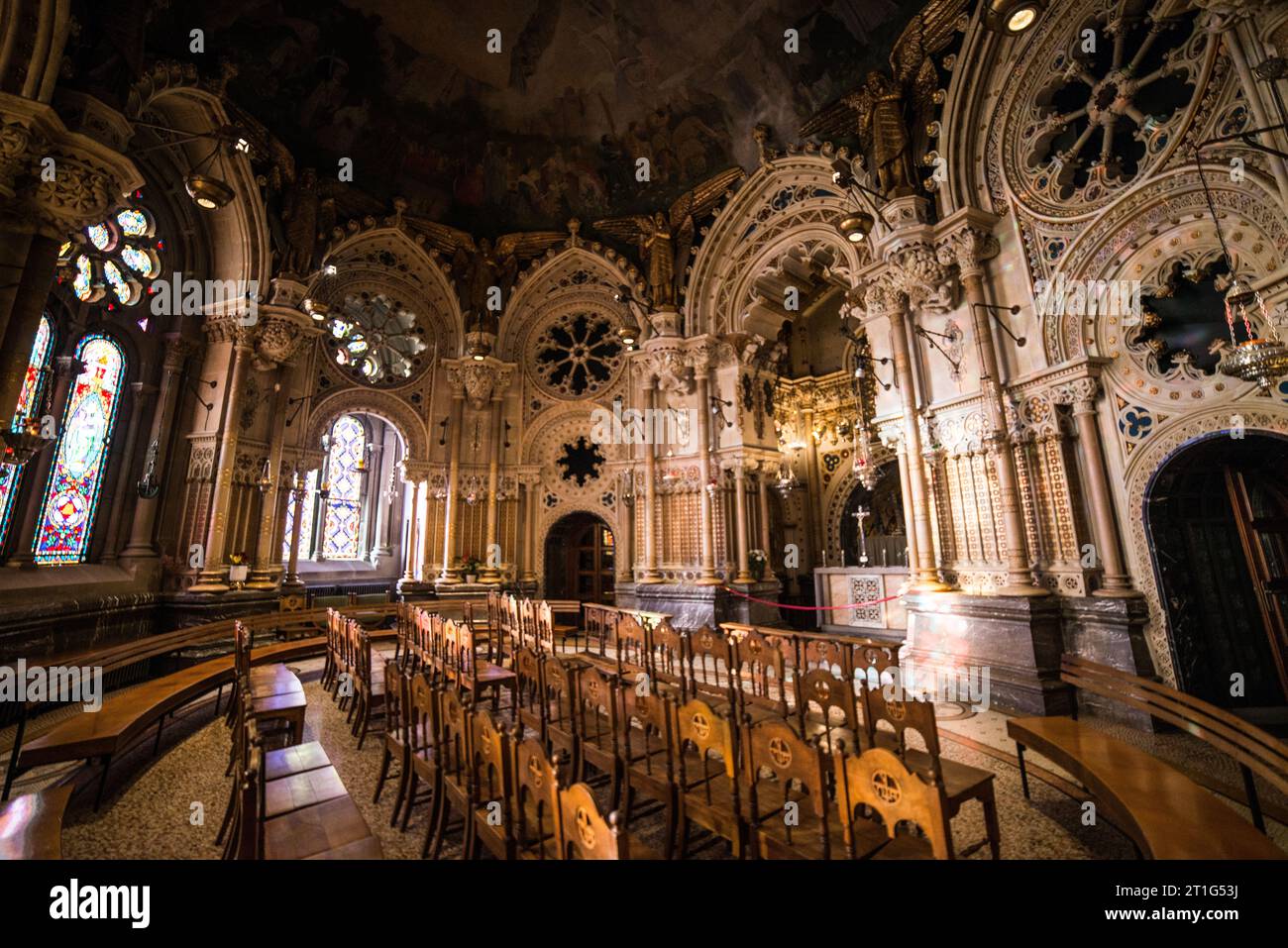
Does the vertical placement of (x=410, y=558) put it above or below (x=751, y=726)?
above

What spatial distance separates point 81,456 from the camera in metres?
9.09

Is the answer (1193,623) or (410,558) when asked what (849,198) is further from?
(410,558)

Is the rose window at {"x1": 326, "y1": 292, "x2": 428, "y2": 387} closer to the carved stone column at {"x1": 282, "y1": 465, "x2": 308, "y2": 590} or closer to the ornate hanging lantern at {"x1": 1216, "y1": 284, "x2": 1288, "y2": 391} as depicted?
the carved stone column at {"x1": 282, "y1": 465, "x2": 308, "y2": 590}

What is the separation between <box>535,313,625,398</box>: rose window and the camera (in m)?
15.3

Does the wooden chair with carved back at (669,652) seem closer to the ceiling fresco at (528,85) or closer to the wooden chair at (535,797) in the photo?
the wooden chair at (535,797)

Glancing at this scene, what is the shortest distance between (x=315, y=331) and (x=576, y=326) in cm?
687

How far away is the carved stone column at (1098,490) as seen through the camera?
21.3ft

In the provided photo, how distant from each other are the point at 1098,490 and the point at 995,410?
5.18ft

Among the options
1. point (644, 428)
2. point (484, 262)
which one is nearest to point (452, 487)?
point (644, 428)

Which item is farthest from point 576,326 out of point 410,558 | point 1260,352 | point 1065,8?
point 1260,352

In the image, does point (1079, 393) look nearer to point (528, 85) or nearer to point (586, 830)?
point (586, 830)

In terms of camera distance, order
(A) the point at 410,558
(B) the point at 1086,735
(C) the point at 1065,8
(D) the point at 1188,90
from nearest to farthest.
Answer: (B) the point at 1086,735, (D) the point at 1188,90, (C) the point at 1065,8, (A) the point at 410,558

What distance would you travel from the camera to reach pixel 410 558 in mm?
13992
